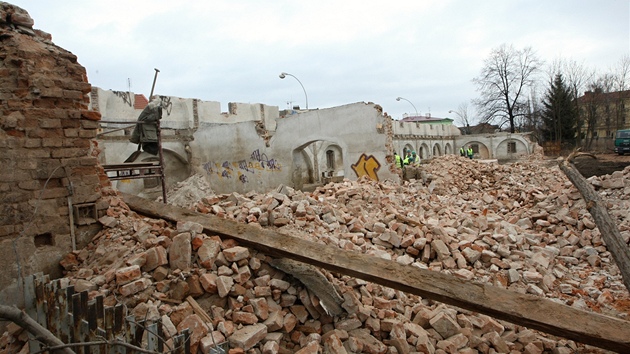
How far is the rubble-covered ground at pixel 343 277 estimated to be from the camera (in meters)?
3.29

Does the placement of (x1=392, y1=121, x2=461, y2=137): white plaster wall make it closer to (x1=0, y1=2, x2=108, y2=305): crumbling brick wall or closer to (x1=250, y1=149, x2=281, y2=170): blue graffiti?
(x1=250, y1=149, x2=281, y2=170): blue graffiti

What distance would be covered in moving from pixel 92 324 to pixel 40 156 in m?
2.46

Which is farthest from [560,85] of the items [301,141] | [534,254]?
[534,254]

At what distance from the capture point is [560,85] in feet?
114

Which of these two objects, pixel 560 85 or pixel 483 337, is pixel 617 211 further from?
pixel 560 85

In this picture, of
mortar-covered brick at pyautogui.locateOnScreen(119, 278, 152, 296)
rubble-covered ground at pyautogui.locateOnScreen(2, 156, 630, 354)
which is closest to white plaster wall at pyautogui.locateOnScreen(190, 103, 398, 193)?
rubble-covered ground at pyautogui.locateOnScreen(2, 156, 630, 354)

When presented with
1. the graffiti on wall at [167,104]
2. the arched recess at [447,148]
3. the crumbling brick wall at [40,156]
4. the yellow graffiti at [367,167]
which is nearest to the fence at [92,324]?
the crumbling brick wall at [40,156]

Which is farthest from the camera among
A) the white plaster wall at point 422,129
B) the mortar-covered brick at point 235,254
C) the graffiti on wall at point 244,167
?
the white plaster wall at point 422,129

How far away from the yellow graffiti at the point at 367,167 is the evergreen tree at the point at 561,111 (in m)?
30.0

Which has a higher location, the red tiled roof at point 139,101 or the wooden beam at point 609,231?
the red tiled roof at point 139,101

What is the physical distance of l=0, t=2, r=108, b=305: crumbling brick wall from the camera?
397 centimetres

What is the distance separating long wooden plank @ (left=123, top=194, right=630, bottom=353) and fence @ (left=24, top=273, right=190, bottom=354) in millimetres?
1366

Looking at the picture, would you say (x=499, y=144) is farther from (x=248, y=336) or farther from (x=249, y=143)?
(x=248, y=336)

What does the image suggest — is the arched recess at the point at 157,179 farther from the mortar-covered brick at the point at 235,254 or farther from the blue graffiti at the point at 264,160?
the mortar-covered brick at the point at 235,254
